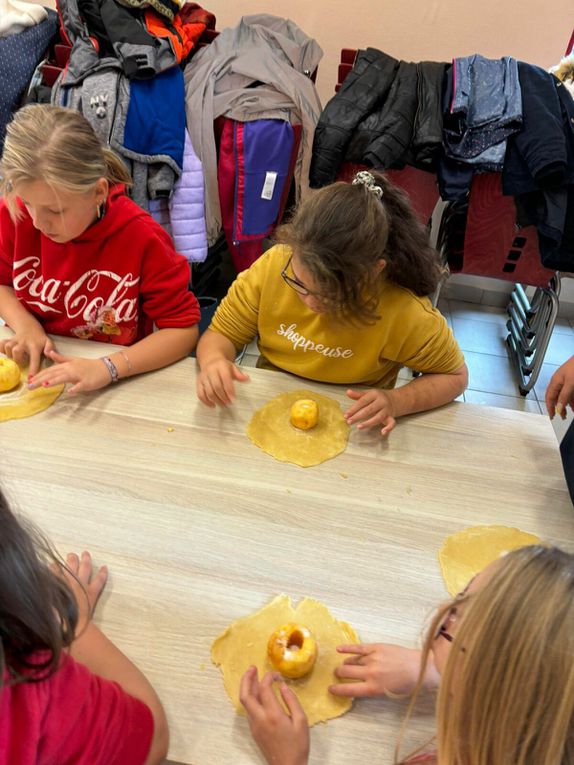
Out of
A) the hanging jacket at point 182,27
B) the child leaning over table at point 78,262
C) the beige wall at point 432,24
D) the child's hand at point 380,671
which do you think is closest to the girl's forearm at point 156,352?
the child leaning over table at point 78,262

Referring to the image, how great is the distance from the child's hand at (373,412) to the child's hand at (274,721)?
0.48 m

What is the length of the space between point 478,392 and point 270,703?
213cm

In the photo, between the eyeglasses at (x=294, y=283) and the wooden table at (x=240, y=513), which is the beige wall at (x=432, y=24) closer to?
the eyeglasses at (x=294, y=283)

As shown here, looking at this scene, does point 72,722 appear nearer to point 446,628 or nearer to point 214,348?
point 446,628

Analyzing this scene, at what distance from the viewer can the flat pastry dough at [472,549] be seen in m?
0.81

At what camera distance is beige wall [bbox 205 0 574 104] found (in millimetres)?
2348

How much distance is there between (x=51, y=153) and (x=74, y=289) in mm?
289

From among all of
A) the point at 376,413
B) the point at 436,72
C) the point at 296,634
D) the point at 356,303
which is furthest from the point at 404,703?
the point at 436,72

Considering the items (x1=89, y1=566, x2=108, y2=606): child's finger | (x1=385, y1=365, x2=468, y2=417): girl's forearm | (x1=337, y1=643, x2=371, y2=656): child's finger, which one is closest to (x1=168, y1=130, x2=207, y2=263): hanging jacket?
(x1=385, y1=365, x2=468, y2=417): girl's forearm

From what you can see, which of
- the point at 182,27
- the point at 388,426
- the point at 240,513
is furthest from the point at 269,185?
the point at 240,513

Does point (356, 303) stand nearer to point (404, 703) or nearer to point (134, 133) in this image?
point (404, 703)

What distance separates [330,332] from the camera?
1.17 m

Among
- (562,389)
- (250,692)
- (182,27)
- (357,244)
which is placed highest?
(182,27)

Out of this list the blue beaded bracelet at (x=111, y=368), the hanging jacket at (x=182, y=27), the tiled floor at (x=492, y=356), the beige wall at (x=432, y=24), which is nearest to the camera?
the blue beaded bracelet at (x=111, y=368)
